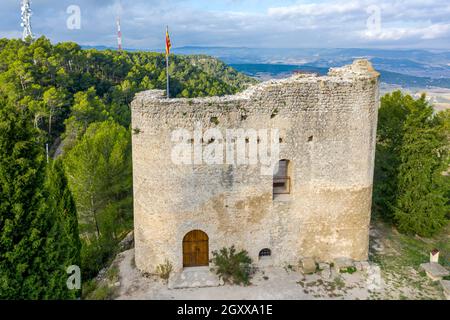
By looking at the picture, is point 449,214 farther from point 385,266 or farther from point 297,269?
point 297,269

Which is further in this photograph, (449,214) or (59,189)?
(449,214)

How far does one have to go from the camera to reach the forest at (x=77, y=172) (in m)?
10.2

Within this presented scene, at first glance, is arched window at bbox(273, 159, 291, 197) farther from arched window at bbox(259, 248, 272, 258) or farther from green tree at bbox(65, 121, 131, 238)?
green tree at bbox(65, 121, 131, 238)

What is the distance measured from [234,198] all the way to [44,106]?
86.8 ft

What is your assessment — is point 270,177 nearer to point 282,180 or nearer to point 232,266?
point 282,180

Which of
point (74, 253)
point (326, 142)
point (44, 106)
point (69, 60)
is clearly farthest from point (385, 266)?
point (69, 60)

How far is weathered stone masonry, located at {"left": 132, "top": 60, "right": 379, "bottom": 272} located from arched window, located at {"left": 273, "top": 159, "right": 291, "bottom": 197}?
30cm

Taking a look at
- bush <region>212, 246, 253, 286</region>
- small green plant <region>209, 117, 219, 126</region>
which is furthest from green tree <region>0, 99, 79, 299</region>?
small green plant <region>209, 117, 219, 126</region>

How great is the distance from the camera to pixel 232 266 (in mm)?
13570

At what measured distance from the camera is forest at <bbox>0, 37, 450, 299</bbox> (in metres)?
10.2

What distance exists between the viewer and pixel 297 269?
1432cm

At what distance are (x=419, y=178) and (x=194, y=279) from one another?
11494 mm

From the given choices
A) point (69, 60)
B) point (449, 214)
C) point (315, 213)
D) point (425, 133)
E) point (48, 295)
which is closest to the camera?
point (48, 295)

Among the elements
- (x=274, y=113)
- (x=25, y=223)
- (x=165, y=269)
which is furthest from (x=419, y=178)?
(x=25, y=223)
